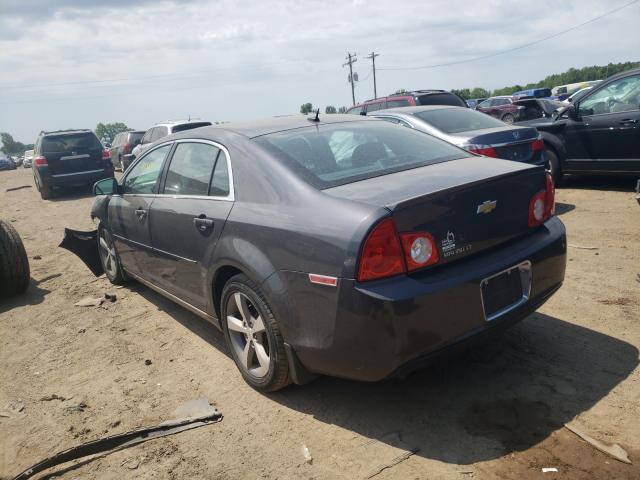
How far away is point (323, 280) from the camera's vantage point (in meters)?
2.66

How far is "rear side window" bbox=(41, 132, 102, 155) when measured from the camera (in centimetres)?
1472

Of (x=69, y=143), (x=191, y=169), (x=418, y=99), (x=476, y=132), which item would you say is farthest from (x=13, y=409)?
(x=69, y=143)

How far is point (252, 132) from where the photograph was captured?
143 inches

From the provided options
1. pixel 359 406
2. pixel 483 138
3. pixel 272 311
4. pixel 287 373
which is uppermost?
pixel 483 138

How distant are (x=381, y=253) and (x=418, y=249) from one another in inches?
7.8

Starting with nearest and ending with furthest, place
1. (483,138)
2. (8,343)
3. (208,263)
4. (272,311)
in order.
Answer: (272,311) → (208,263) → (8,343) → (483,138)

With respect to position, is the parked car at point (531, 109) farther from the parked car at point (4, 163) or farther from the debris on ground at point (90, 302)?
the parked car at point (4, 163)

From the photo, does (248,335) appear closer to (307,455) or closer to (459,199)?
(307,455)

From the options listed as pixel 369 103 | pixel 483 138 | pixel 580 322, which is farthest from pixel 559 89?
pixel 580 322

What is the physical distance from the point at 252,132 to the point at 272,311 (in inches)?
51.2

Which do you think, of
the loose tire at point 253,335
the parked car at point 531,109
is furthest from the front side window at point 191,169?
the parked car at point 531,109

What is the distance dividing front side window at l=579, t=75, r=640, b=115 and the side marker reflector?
22.0 feet

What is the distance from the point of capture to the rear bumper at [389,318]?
2523 millimetres

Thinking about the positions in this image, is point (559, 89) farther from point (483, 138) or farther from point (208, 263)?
point (208, 263)
